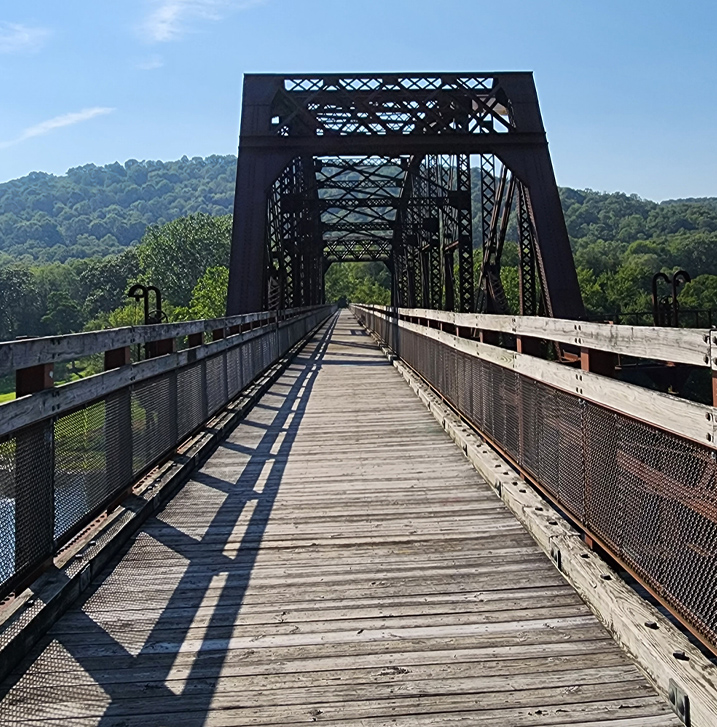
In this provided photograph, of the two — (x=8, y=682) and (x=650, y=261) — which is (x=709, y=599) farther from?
(x=650, y=261)

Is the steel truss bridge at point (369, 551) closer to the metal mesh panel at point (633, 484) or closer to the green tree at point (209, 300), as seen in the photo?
the metal mesh panel at point (633, 484)

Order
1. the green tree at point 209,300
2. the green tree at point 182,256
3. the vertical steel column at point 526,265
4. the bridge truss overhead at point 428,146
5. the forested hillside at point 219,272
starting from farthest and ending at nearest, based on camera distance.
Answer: the green tree at point 182,256 < the forested hillside at point 219,272 < the green tree at point 209,300 < the vertical steel column at point 526,265 < the bridge truss overhead at point 428,146

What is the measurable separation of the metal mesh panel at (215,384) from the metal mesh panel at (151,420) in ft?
6.00

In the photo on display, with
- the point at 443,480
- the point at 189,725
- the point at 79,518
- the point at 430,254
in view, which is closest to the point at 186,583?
the point at 79,518

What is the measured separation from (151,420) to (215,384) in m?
3.00

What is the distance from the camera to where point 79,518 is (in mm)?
4016

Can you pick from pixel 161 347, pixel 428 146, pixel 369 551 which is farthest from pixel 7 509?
pixel 428 146

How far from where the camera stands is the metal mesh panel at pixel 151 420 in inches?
202

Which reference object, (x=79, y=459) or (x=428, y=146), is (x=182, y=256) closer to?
(x=428, y=146)

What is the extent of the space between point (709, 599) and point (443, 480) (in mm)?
3477

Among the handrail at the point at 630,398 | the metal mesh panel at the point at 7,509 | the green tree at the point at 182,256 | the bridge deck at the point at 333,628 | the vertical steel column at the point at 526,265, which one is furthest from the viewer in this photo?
the green tree at the point at 182,256

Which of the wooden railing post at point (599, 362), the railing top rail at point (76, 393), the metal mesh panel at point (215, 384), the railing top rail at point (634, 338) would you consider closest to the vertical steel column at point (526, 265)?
the metal mesh panel at point (215, 384)

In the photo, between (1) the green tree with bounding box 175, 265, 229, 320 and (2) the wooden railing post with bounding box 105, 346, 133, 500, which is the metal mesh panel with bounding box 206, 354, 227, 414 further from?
(1) the green tree with bounding box 175, 265, 229, 320

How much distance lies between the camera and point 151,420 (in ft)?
18.3
